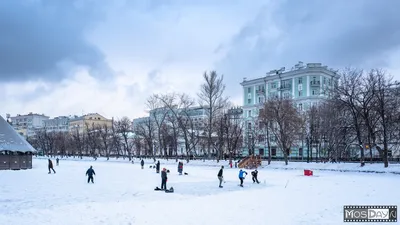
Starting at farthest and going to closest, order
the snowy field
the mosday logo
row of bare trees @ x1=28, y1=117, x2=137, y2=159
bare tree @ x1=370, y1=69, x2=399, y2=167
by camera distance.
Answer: row of bare trees @ x1=28, y1=117, x2=137, y2=159
bare tree @ x1=370, y1=69, x2=399, y2=167
the mosday logo
the snowy field

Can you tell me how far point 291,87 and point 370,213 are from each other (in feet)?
244

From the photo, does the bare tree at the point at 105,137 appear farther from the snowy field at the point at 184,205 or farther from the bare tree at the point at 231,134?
the snowy field at the point at 184,205

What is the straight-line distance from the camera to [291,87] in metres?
88.7

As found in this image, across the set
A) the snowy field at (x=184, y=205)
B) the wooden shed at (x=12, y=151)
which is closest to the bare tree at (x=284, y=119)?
the snowy field at (x=184, y=205)

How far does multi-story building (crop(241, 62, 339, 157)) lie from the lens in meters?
85.0

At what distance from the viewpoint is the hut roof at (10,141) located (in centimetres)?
5247

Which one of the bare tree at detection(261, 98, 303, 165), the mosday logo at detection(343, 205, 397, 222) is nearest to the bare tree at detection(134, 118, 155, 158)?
the bare tree at detection(261, 98, 303, 165)

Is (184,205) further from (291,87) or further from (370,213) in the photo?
(291,87)

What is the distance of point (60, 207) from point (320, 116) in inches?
2089

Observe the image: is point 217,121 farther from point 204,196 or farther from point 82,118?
point 82,118

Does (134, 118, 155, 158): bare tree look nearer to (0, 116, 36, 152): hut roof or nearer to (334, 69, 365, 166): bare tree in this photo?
(0, 116, 36, 152): hut roof

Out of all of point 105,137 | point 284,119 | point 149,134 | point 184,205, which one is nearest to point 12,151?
point 149,134

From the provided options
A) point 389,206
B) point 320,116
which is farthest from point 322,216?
point 320,116

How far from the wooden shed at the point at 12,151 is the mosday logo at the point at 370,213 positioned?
158 ft
